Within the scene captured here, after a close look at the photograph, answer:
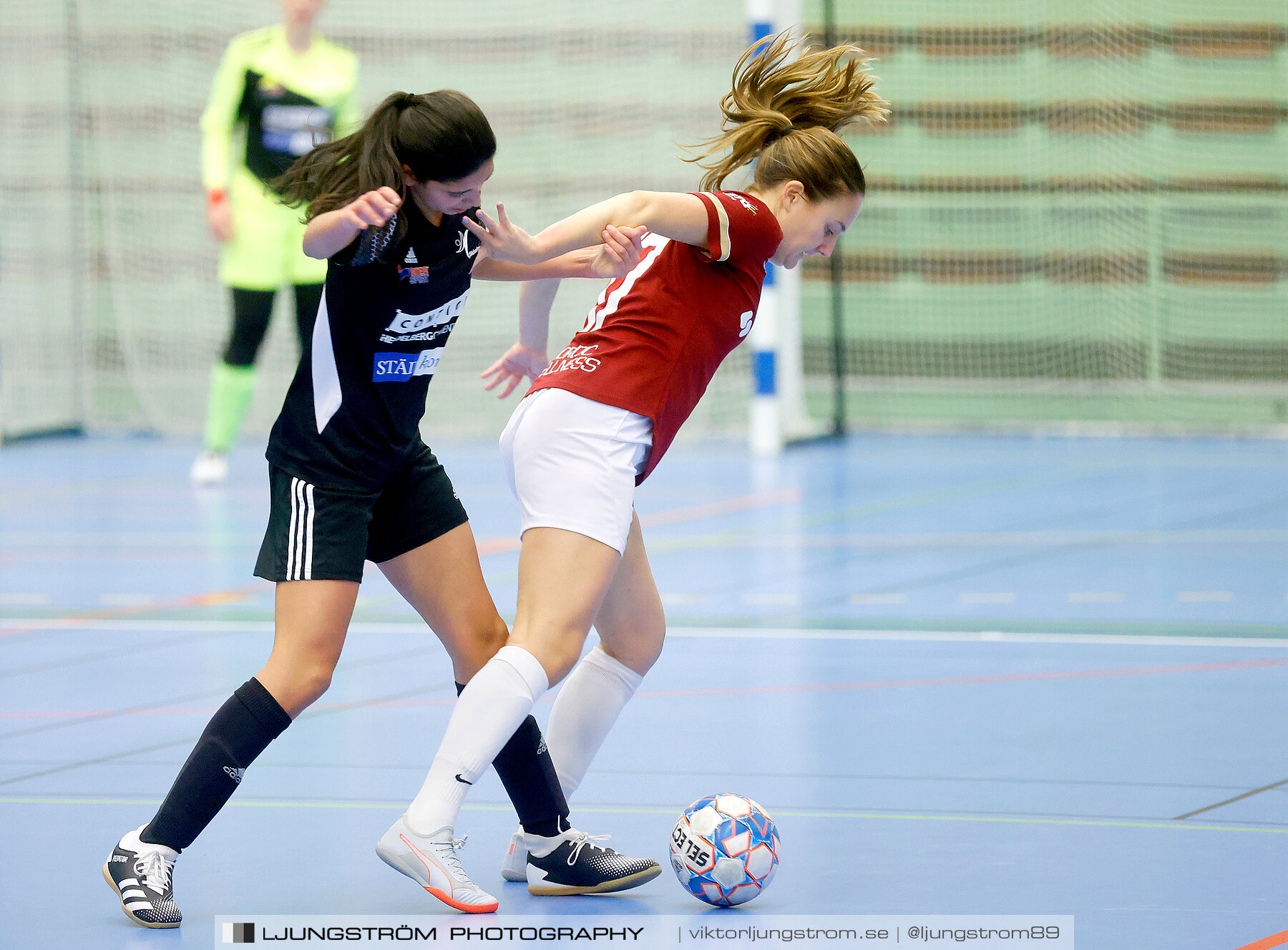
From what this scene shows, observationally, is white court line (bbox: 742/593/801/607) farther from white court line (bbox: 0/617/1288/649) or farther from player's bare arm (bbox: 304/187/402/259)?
player's bare arm (bbox: 304/187/402/259)

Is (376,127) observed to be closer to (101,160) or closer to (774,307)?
(774,307)

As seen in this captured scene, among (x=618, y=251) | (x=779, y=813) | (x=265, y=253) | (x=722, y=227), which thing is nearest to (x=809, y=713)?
(x=779, y=813)

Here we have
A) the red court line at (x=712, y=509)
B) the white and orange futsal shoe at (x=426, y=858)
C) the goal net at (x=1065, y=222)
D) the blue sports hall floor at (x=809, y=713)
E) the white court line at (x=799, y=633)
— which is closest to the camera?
the white and orange futsal shoe at (x=426, y=858)

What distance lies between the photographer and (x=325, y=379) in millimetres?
2990

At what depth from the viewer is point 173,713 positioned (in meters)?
4.46

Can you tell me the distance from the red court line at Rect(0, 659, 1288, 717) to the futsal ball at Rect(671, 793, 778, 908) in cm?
162

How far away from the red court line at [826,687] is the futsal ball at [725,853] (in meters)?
1.62

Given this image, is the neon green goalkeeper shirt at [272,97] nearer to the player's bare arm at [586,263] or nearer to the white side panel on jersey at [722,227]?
the player's bare arm at [586,263]

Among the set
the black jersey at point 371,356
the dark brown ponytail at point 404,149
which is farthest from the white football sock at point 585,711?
the dark brown ponytail at point 404,149

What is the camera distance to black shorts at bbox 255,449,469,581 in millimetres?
2922

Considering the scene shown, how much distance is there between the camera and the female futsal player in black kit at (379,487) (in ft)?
9.23

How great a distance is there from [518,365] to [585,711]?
0.67 m

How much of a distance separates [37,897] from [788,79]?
6.36 ft

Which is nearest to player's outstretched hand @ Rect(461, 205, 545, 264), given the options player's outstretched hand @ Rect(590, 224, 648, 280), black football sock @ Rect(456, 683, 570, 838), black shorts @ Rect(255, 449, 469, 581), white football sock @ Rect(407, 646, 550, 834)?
player's outstretched hand @ Rect(590, 224, 648, 280)
